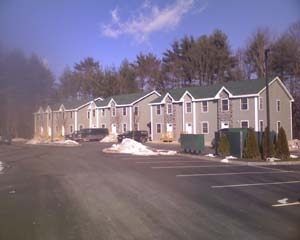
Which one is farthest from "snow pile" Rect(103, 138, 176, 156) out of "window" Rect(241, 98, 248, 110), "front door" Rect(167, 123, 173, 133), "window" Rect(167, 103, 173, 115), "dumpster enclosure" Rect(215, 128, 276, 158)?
"window" Rect(167, 103, 173, 115)

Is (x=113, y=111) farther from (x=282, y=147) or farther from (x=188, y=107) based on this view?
(x=282, y=147)

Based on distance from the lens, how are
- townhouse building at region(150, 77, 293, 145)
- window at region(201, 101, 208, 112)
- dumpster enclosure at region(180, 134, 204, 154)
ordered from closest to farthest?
1. dumpster enclosure at region(180, 134, 204, 154)
2. townhouse building at region(150, 77, 293, 145)
3. window at region(201, 101, 208, 112)

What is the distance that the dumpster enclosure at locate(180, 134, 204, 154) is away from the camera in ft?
93.9

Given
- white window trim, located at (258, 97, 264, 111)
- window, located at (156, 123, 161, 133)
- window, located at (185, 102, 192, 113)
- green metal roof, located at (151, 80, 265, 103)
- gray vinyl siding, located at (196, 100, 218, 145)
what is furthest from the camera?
window, located at (156, 123, 161, 133)

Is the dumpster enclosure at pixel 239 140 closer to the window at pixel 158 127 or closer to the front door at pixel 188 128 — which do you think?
the front door at pixel 188 128

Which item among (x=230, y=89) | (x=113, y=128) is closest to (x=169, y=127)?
(x=230, y=89)

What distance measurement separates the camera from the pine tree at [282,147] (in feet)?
76.5

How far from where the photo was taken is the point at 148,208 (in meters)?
8.66

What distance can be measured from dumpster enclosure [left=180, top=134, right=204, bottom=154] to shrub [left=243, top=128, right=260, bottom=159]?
5.16m

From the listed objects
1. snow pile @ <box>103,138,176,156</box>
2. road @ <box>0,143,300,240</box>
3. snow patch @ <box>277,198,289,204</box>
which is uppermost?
snow pile @ <box>103,138,176,156</box>

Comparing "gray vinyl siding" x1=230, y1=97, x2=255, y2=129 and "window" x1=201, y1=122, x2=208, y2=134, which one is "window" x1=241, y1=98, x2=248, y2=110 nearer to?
"gray vinyl siding" x1=230, y1=97, x2=255, y2=129

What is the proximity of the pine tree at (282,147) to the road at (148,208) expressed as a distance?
29.0 feet

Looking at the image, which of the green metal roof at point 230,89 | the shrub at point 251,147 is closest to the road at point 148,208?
the shrub at point 251,147

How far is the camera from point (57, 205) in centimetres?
914
